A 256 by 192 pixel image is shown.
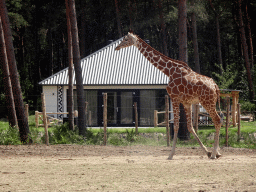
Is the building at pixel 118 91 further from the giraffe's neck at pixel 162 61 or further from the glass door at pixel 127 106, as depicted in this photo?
the giraffe's neck at pixel 162 61

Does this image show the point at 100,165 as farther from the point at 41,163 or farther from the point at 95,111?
the point at 95,111

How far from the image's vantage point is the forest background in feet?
97.4

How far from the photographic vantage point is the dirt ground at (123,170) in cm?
641

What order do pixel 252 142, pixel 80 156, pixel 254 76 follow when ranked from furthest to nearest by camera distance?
pixel 254 76, pixel 252 142, pixel 80 156

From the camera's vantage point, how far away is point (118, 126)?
68.2 feet

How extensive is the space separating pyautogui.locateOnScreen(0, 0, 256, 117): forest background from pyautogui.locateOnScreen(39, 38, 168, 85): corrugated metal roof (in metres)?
7.72

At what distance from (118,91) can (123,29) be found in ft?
53.9

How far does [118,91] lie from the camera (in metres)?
20.9

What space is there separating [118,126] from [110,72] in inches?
114

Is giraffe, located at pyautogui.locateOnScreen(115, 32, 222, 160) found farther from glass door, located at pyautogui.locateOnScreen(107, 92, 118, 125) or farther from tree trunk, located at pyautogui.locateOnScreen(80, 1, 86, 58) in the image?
tree trunk, located at pyautogui.locateOnScreen(80, 1, 86, 58)

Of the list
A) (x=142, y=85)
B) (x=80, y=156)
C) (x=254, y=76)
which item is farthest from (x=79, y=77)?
(x=254, y=76)

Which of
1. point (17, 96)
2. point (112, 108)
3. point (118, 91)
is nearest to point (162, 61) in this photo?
point (17, 96)

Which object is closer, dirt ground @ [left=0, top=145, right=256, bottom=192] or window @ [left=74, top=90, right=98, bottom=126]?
dirt ground @ [left=0, top=145, right=256, bottom=192]

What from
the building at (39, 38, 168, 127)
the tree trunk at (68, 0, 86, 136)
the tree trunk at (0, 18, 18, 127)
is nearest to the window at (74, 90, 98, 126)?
the building at (39, 38, 168, 127)
